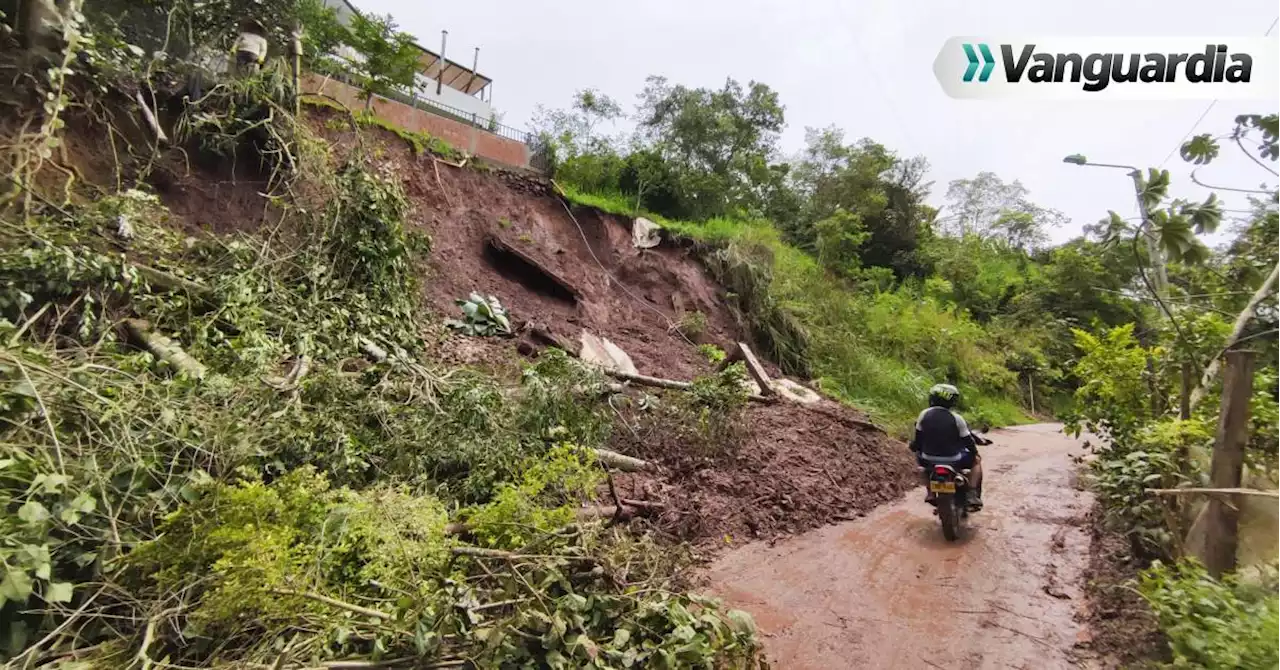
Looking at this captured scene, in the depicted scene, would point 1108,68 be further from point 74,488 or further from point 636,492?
point 74,488

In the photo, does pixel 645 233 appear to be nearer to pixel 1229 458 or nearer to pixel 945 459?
pixel 945 459

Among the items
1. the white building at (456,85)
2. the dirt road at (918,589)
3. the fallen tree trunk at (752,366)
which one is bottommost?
the dirt road at (918,589)

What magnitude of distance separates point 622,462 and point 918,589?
260 cm

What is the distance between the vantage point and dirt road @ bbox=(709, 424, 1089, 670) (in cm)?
305

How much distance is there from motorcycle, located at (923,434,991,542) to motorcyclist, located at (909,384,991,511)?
0.17ft

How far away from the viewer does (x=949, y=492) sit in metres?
4.66

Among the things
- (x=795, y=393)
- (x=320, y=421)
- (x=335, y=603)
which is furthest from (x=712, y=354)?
(x=335, y=603)

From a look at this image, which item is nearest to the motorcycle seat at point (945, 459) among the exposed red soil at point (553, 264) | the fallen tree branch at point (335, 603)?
the exposed red soil at point (553, 264)

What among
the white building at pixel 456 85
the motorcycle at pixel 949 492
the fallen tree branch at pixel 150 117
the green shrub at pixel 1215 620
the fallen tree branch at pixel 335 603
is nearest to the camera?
the green shrub at pixel 1215 620

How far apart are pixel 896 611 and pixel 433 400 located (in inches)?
153

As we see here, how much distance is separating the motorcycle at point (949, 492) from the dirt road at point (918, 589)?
153 mm

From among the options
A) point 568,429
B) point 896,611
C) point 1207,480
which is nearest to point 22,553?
point 568,429

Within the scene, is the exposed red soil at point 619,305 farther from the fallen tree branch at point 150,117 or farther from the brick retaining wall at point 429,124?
the brick retaining wall at point 429,124

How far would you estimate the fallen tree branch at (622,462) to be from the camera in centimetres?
520
